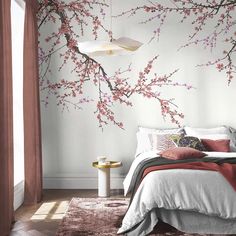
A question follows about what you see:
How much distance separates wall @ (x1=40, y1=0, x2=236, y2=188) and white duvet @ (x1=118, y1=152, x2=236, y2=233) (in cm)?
213

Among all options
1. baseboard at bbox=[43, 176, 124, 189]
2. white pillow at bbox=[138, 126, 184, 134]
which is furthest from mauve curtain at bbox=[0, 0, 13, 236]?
white pillow at bbox=[138, 126, 184, 134]

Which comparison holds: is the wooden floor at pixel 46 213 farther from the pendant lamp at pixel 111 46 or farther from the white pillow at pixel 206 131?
the pendant lamp at pixel 111 46

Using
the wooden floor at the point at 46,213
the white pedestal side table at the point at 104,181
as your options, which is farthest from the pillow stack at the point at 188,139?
the wooden floor at the point at 46,213

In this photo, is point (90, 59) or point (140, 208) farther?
point (90, 59)

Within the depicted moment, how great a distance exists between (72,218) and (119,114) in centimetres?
201

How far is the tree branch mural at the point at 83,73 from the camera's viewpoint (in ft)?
18.1

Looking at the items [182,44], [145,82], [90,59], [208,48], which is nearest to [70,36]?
[90,59]

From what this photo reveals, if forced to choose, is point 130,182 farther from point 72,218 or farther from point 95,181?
point 95,181

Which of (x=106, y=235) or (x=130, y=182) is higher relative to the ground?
(x=130, y=182)

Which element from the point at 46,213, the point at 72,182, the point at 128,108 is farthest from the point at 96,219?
the point at 128,108

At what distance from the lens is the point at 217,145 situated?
A: 16.2 ft

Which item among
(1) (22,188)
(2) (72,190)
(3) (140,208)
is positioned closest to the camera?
(3) (140,208)

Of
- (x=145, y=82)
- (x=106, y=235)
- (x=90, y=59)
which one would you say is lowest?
(x=106, y=235)

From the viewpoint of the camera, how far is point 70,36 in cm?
554
